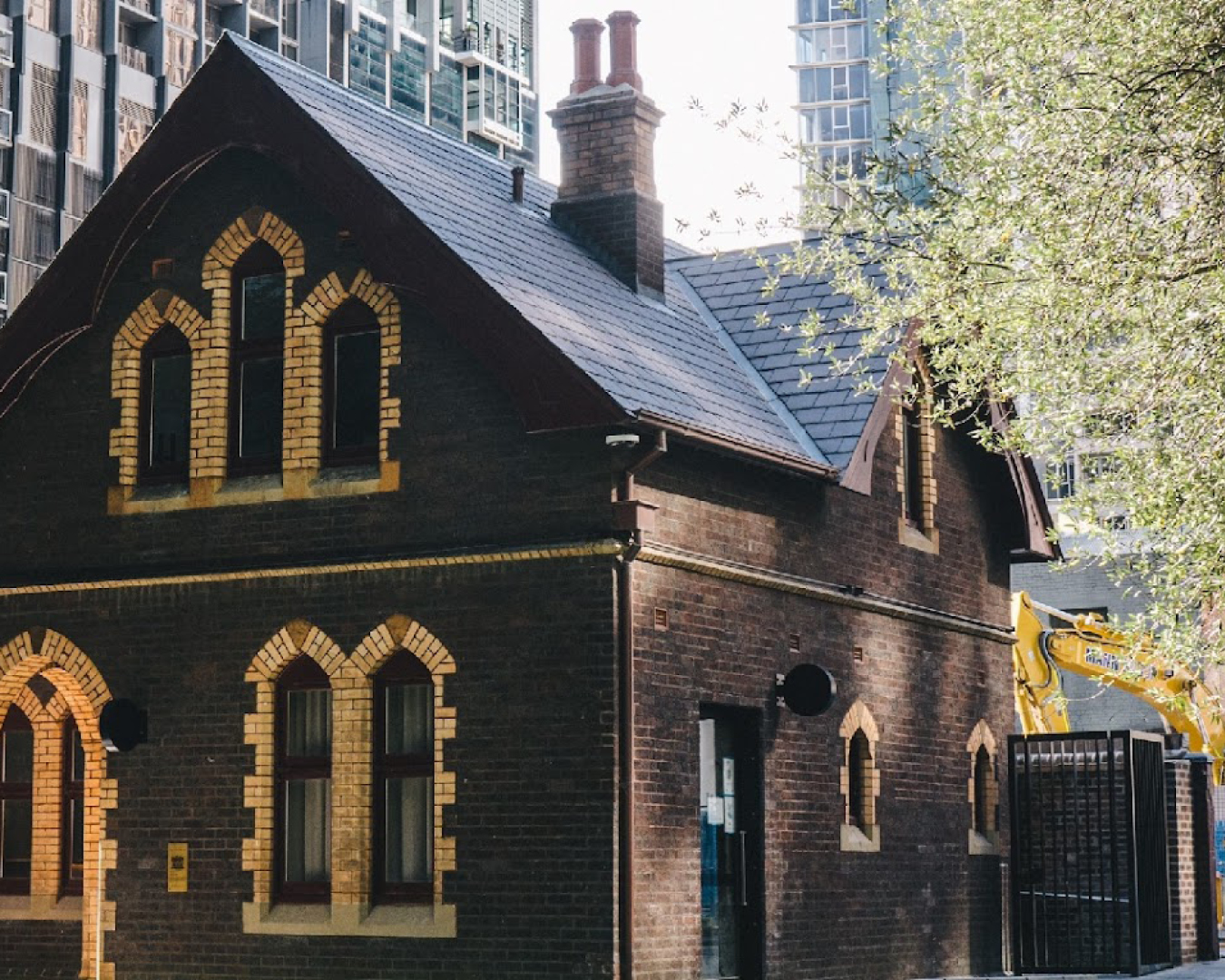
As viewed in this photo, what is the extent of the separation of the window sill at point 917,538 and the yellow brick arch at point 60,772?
7466 millimetres

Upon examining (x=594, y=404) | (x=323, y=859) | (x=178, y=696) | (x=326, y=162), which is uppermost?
(x=326, y=162)

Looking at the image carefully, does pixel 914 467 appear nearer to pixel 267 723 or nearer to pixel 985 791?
pixel 985 791

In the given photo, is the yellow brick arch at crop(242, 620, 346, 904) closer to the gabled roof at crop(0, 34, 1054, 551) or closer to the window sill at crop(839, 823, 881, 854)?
the gabled roof at crop(0, 34, 1054, 551)

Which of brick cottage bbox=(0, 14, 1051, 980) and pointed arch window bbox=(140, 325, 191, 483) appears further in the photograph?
pointed arch window bbox=(140, 325, 191, 483)

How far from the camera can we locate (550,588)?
1599 centimetres

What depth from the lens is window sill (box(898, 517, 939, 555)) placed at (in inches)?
800

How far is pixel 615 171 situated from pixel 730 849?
21.4ft

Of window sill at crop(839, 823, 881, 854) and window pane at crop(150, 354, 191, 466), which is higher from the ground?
window pane at crop(150, 354, 191, 466)

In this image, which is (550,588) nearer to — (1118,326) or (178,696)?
(178,696)

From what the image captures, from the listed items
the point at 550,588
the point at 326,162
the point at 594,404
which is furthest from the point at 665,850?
the point at 326,162

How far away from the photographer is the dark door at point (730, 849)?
17.2 metres

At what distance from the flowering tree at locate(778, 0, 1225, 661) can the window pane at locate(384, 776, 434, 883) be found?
5330 mm

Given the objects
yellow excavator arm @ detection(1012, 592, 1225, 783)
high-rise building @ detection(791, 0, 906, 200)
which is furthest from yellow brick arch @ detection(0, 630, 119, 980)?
high-rise building @ detection(791, 0, 906, 200)

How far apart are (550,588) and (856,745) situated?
452 centimetres
